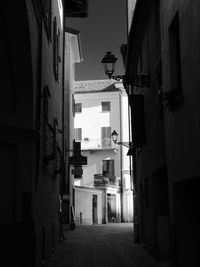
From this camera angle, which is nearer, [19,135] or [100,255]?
[19,135]

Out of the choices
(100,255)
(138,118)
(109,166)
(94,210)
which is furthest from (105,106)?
(100,255)

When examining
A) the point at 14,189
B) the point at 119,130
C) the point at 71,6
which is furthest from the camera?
the point at 119,130

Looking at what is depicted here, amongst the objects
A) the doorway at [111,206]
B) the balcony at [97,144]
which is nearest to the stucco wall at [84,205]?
the doorway at [111,206]

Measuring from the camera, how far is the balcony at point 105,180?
46.8 m

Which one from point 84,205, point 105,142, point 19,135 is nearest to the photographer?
point 19,135

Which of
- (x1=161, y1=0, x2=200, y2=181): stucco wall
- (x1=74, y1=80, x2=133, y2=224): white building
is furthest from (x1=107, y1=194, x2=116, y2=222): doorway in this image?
(x1=161, y1=0, x2=200, y2=181): stucco wall

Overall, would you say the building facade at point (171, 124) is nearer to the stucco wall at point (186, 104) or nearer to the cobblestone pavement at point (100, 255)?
the stucco wall at point (186, 104)

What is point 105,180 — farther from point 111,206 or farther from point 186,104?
point 186,104

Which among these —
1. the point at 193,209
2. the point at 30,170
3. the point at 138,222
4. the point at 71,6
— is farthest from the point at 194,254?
the point at 71,6

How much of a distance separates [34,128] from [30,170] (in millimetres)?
1027

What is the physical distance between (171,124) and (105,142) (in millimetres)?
42494

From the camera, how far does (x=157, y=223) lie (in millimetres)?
13570

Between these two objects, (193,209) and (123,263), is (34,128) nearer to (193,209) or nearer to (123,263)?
(193,209)

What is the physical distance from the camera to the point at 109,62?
1356cm
